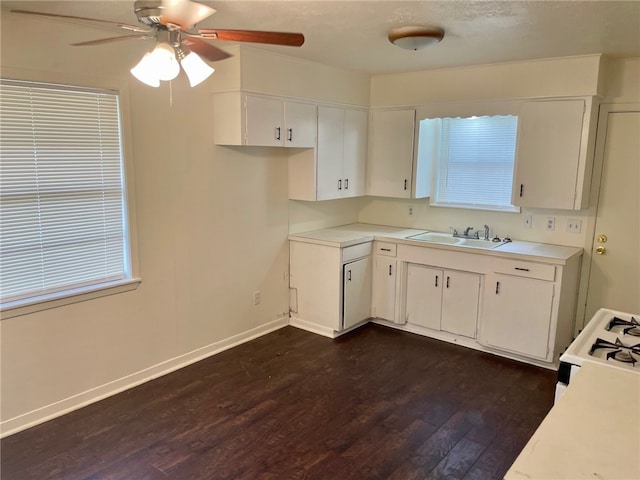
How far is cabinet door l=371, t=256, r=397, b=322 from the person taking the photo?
440 cm

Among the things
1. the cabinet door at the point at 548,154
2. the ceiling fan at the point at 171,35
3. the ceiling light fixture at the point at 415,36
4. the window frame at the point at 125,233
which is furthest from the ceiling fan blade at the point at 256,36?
the cabinet door at the point at 548,154

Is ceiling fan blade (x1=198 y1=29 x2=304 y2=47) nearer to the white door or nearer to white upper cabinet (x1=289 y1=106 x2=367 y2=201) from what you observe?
white upper cabinet (x1=289 y1=106 x2=367 y2=201)

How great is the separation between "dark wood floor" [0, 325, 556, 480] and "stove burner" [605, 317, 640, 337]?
3.07 feet

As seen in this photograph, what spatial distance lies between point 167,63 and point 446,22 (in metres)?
1.61

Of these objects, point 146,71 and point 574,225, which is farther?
point 574,225

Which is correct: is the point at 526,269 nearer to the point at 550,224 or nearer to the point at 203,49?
the point at 550,224

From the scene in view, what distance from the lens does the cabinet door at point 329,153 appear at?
425 centimetres

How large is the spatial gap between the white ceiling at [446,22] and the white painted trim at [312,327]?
2376 millimetres

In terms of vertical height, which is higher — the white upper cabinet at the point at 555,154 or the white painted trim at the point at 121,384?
the white upper cabinet at the point at 555,154

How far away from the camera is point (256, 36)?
204cm

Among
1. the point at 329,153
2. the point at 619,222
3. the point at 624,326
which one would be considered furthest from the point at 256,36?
the point at 619,222

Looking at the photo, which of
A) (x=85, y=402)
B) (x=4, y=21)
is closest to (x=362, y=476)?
(x=85, y=402)

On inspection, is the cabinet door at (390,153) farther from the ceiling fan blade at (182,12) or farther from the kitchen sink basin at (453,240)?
the ceiling fan blade at (182,12)

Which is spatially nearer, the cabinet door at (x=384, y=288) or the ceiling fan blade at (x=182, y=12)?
the ceiling fan blade at (x=182, y=12)
